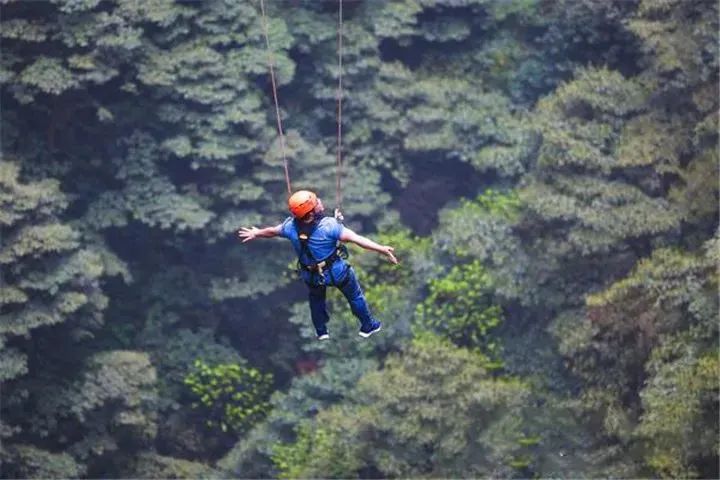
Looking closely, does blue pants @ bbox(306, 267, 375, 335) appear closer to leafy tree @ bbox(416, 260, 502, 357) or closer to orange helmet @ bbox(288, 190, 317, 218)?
orange helmet @ bbox(288, 190, 317, 218)

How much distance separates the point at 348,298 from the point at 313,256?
525 mm

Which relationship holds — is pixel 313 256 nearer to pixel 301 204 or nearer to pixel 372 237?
pixel 301 204

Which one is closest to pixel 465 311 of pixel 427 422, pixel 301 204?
pixel 427 422

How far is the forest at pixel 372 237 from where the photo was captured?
637 inches

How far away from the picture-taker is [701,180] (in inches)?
648

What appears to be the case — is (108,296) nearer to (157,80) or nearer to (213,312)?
(213,312)

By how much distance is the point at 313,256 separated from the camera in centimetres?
947

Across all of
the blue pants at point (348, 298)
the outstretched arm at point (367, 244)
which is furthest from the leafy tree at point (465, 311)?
the outstretched arm at point (367, 244)

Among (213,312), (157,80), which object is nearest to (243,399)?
(213,312)

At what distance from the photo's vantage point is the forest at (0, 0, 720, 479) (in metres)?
16.2

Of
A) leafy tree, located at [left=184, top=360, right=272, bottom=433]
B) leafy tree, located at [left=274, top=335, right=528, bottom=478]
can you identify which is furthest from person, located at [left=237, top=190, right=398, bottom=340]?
leafy tree, located at [left=184, top=360, right=272, bottom=433]

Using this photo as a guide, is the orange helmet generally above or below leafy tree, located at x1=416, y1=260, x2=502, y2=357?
above

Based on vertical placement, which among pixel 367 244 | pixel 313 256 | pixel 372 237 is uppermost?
pixel 367 244

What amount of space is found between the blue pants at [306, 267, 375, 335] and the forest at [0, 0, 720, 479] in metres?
5.51
